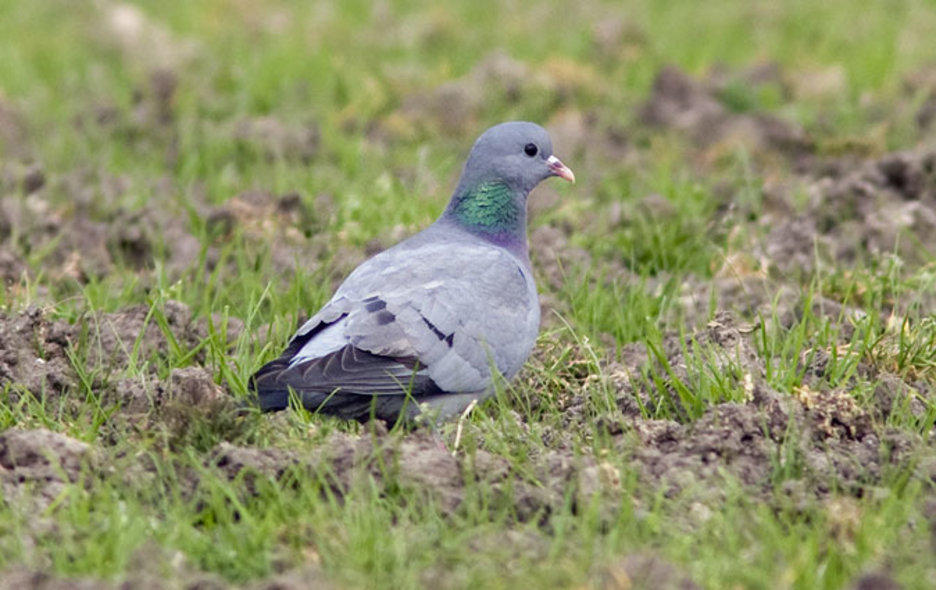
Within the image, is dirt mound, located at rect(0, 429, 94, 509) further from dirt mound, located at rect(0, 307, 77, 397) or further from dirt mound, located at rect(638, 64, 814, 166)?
dirt mound, located at rect(638, 64, 814, 166)

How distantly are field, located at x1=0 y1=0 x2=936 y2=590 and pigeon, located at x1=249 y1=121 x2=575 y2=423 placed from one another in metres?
0.12

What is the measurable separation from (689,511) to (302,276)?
232 centimetres

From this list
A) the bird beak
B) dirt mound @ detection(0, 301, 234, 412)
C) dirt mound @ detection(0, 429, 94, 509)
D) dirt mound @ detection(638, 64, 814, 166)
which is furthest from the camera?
dirt mound @ detection(638, 64, 814, 166)

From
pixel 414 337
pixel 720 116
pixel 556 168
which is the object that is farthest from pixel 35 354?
pixel 720 116

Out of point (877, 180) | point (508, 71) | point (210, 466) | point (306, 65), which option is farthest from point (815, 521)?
point (306, 65)

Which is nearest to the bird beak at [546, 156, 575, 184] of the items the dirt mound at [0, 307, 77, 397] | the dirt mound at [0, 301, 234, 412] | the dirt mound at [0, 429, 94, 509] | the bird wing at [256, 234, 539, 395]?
the bird wing at [256, 234, 539, 395]

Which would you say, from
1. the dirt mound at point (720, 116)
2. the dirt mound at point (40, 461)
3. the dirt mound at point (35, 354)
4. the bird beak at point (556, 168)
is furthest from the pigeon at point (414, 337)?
the dirt mound at point (720, 116)

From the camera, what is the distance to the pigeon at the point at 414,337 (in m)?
4.57

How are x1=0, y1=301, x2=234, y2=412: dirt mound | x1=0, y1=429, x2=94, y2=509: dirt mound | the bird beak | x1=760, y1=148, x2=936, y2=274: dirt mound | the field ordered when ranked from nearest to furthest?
1. the field
2. x1=0, y1=429, x2=94, y2=509: dirt mound
3. x1=0, y1=301, x2=234, y2=412: dirt mound
4. the bird beak
5. x1=760, y1=148, x2=936, y2=274: dirt mound

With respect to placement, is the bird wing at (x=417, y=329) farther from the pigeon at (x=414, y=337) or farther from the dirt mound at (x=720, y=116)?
the dirt mound at (x=720, y=116)

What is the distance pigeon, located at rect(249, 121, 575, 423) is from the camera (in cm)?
457

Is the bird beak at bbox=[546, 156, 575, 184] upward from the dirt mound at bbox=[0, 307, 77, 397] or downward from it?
upward

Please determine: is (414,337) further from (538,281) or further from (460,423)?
(538,281)

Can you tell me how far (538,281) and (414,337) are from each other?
1443 mm
